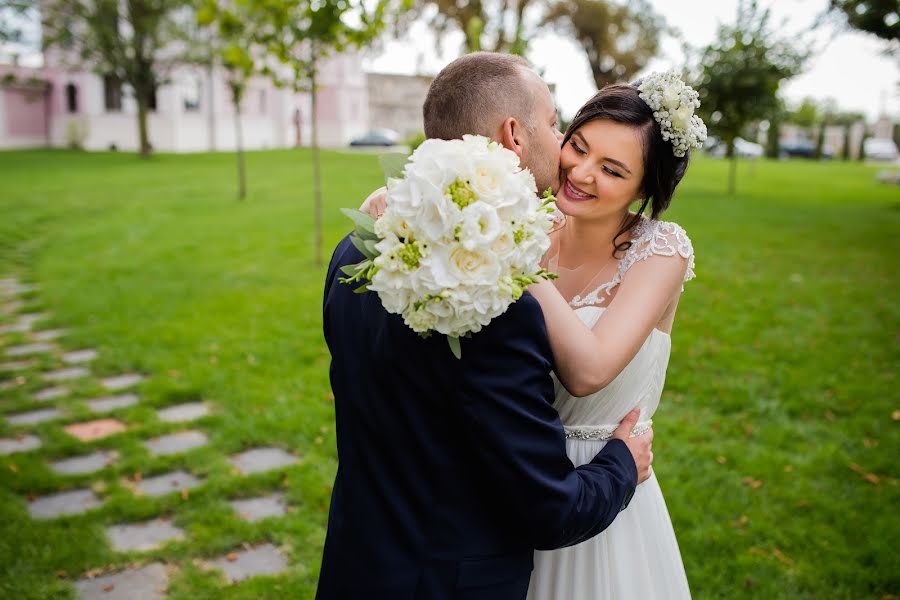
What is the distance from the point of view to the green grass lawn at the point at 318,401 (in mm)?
3988

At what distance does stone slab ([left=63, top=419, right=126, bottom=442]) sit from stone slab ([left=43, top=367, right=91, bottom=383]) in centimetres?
112

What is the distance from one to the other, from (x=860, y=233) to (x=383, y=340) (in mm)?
15876

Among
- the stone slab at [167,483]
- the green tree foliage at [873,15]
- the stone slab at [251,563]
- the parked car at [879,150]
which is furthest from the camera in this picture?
the parked car at [879,150]

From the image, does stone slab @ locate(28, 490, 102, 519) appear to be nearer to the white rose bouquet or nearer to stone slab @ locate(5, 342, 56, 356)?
stone slab @ locate(5, 342, 56, 356)

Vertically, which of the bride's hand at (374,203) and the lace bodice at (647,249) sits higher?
the bride's hand at (374,203)

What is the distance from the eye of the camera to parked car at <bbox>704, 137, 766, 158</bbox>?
2262 cm

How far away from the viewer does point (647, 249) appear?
2.35 metres

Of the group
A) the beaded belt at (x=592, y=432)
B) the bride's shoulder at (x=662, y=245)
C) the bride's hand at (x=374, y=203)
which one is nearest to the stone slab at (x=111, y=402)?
the bride's hand at (x=374, y=203)

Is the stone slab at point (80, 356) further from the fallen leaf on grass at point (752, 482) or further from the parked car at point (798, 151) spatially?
the parked car at point (798, 151)

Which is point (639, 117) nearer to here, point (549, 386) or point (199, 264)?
point (549, 386)

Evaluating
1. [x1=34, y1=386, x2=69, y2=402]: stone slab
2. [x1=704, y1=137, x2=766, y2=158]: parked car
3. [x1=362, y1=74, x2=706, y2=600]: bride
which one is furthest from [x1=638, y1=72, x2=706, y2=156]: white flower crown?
[x1=704, y1=137, x2=766, y2=158]: parked car

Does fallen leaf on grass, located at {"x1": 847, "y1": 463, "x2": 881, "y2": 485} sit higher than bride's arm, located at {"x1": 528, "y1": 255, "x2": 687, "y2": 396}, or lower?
lower

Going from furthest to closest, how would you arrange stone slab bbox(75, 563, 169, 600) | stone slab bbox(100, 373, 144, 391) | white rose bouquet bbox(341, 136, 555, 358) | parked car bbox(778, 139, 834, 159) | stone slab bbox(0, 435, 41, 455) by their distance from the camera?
1. parked car bbox(778, 139, 834, 159)
2. stone slab bbox(100, 373, 144, 391)
3. stone slab bbox(0, 435, 41, 455)
4. stone slab bbox(75, 563, 169, 600)
5. white rose bouquet bbox(341, 136, 555, 358)

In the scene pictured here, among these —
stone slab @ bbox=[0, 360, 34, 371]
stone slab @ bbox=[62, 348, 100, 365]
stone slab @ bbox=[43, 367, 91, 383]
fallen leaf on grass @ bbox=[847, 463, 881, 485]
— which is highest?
stone slab @ bbox=[62, 348, 100, 365]
